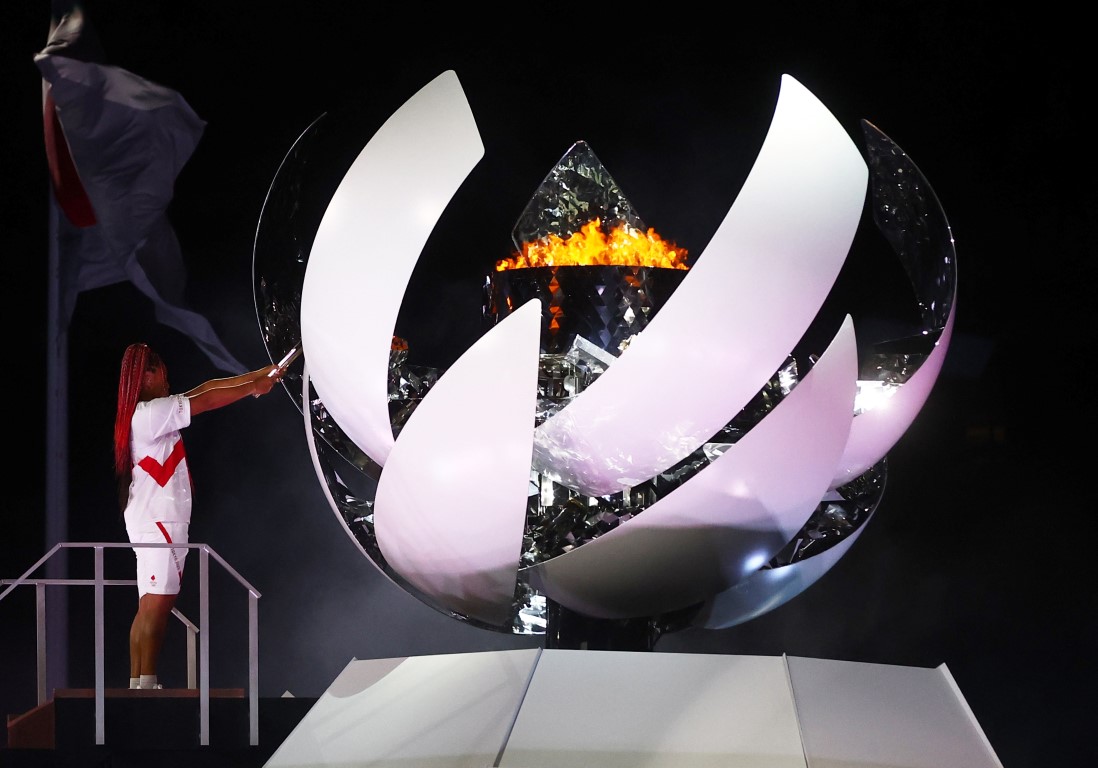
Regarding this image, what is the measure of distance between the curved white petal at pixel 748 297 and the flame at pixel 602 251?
71cm

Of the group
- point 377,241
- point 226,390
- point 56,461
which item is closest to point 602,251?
point 377,241

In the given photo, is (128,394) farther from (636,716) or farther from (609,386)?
(636,716)

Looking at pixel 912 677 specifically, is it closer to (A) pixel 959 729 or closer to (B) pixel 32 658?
(A) pixel 959 729

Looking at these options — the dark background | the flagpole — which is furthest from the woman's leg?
the flagpole

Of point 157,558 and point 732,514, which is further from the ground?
point 732,514

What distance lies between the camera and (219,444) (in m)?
4.39

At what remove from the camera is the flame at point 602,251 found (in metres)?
3.06

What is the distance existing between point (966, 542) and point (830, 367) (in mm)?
2169

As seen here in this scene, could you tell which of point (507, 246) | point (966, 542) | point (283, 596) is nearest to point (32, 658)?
point (283, 596)

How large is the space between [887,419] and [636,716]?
4.83 feet

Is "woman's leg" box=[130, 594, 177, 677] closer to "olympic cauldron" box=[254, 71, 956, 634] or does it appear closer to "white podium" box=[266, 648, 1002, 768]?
"olympic cauldron" box=[254, 71, 956, 634]

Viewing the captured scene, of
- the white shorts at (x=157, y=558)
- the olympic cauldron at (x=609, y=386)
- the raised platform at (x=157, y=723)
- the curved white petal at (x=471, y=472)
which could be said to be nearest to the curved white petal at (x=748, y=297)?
the olympic cauldron at (x=609, y=386)

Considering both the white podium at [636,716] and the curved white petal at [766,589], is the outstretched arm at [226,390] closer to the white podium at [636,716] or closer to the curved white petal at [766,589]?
the curved white petal at [766,589]

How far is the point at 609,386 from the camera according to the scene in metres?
2.31
